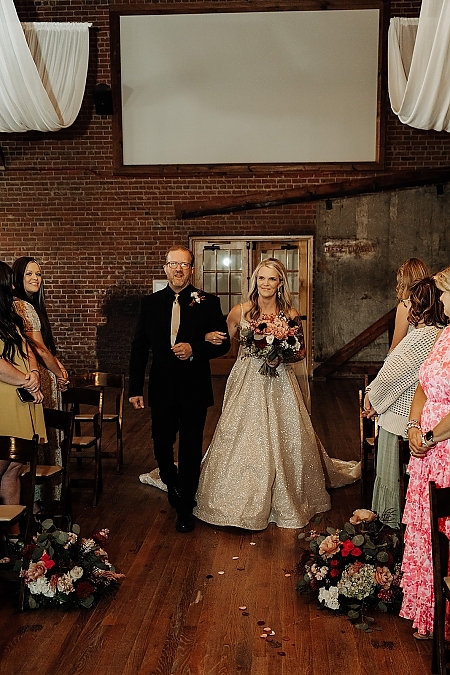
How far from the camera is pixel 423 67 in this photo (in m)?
6.40

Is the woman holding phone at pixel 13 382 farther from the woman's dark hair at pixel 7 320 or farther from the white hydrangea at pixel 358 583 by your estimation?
the white hydrangea at pixel 358 583

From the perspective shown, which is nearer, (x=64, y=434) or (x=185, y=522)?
(x=64, y=434)

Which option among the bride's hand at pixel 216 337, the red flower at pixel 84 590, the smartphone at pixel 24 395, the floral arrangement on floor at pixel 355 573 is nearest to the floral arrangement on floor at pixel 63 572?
the red flower at pixel 84 590

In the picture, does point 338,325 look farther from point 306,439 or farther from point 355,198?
point 306,439

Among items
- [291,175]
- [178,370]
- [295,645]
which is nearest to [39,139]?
[291,175]

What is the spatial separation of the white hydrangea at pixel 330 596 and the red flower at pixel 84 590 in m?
1.23

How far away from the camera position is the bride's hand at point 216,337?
5.36m

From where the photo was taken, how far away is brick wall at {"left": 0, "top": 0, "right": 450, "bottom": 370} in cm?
1201

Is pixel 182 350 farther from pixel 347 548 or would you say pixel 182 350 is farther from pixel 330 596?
pixel 330 596

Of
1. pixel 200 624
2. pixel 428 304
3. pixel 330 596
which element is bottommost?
pixel 200 624

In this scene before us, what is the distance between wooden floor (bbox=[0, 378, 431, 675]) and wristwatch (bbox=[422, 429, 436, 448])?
103 cm

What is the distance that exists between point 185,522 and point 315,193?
25.0ft

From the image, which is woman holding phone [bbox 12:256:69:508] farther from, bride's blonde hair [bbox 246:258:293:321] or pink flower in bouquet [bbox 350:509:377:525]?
pink flower in bouquet [bbox 350:509:377:525]

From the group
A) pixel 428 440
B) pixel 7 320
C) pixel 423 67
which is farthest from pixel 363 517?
pixel 423 67
